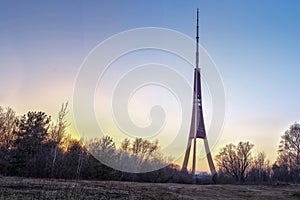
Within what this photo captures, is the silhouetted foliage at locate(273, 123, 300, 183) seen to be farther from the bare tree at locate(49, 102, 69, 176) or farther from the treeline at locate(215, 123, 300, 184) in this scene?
the bare tree at locate(49, 102, 69, 176)

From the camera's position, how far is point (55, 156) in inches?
1262

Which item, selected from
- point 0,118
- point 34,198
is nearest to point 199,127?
point 0,118

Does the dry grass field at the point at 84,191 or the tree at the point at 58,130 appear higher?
the tree at the point at 58,130

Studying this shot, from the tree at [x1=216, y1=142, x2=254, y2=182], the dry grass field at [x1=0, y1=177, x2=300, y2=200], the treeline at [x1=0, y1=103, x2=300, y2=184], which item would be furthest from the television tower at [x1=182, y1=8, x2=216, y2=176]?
the dry grass field at [x1=0, y1=177, x2=300, y2=200]

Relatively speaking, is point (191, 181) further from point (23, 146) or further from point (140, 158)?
point (23, 146)

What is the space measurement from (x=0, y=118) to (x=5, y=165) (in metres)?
13.5

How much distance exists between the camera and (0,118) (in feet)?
137

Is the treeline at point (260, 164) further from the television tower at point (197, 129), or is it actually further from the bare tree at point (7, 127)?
the bare tree at point (7, 127)

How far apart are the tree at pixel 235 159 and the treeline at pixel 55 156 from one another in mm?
23689

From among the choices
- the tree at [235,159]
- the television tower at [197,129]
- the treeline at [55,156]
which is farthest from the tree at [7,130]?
the tree at [235,159]

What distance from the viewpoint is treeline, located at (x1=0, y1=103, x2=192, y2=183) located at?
3103cm

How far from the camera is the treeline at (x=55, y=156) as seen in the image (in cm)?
3103

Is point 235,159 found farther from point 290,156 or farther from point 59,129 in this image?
point 59,129

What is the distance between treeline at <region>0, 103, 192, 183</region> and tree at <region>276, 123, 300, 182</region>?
24414 mm
